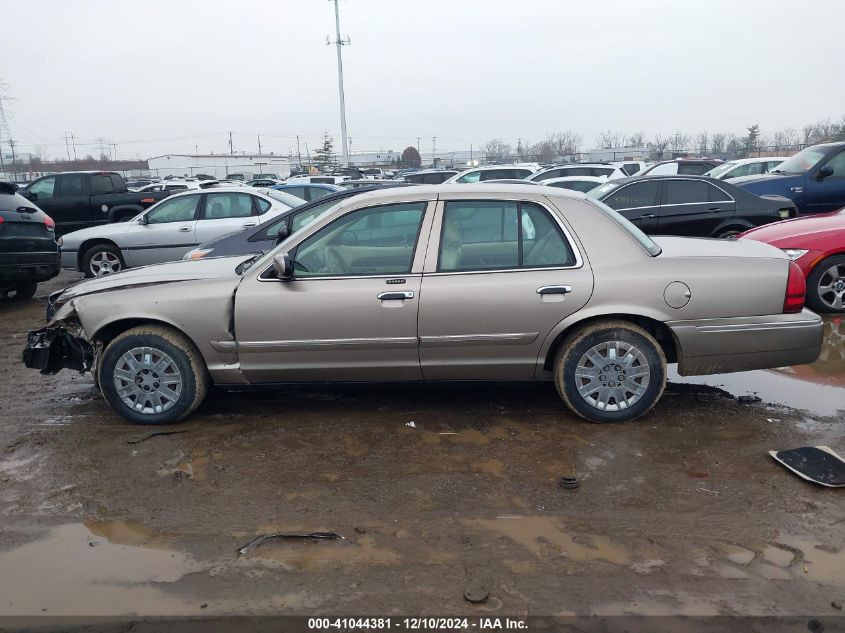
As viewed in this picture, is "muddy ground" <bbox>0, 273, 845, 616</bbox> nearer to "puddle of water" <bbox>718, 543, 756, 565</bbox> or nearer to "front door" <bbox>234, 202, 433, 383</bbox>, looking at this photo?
"puddle of water" <bbox>718, 543, 756, 565</bbox>


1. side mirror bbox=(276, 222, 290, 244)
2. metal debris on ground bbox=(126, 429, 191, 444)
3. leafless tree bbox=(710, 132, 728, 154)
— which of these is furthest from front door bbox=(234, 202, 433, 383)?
leafless tree bbox=(710, 132, 728, 154)

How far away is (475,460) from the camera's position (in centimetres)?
408

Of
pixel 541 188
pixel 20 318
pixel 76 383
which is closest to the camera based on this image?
pixel 541 188

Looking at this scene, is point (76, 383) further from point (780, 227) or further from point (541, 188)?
point (780, 227)

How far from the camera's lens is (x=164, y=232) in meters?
10.8

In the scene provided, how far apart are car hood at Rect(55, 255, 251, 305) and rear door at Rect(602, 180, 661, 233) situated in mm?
6603

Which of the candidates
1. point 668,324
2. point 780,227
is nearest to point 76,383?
point 668,324

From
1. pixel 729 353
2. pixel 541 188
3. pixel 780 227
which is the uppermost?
pixel 541 188

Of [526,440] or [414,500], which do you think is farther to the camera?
[526,440]

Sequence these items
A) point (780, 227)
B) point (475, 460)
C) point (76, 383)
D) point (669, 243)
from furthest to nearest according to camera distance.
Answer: point (780, 227) < point (76, 383) < point (669, 243) < point (475, 460)

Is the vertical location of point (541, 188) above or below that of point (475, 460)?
above

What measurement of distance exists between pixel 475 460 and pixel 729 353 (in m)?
1.87

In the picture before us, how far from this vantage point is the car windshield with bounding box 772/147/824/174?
38.3 feet

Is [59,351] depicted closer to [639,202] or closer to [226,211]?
[226,211]
